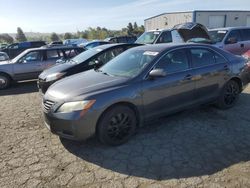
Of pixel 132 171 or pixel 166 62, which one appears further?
pixel 166 62

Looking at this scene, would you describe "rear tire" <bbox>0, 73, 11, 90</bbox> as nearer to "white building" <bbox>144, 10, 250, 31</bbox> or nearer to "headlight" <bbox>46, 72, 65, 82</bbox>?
"headlight" <bbox>46, 72, 65, 82</bbox>

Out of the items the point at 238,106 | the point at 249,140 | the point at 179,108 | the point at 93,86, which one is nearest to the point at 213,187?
the point at 249,140

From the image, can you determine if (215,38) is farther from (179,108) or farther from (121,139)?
(121,139)

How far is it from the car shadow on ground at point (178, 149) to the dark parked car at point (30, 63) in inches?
224

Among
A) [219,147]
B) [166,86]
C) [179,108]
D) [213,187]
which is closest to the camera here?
[213,187]

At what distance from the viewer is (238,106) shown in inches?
219

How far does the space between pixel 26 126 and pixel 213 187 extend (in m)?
3.70

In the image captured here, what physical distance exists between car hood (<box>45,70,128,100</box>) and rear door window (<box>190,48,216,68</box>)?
1.61 metres

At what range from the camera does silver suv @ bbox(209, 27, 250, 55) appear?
9.88 meters

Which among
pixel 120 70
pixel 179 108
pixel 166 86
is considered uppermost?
pixel 120 70

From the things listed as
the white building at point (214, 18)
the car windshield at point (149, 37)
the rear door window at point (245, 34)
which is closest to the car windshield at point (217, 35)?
the rear door window at point (245, 34)

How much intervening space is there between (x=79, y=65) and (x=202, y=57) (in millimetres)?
3420

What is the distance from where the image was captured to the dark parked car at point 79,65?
6.54 meters

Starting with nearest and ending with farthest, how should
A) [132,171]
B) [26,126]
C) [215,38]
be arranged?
[132,171] < [26,126] < [215,38]
